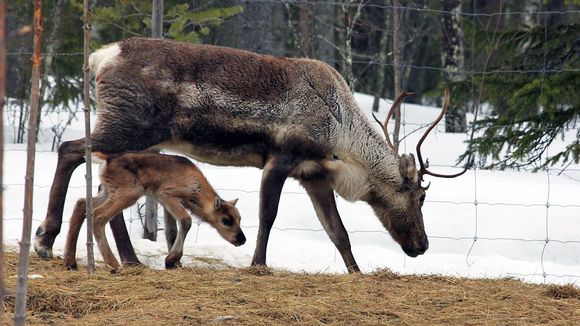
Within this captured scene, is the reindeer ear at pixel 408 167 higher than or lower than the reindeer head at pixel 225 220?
higher

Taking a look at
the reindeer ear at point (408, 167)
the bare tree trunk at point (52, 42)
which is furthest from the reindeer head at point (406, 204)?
the bare tree trunk at point (52, 42)

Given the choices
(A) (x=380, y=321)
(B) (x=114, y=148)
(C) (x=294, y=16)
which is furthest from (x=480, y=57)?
(A) (x=380, y=321)

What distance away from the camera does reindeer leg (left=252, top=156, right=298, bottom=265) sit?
7795 millimetres

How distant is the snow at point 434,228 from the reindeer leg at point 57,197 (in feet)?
2.65

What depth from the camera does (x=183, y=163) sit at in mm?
7418

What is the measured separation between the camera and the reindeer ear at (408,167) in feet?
27.0

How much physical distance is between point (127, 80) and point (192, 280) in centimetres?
182

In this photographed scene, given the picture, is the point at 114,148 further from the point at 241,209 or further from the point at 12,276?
the point at 241,209

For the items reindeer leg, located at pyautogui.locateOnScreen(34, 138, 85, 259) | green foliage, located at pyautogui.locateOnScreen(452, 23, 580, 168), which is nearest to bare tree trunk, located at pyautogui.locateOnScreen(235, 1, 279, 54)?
green foliage, located at pyautogui.locateOnScreen(452, 23, 580, 168)

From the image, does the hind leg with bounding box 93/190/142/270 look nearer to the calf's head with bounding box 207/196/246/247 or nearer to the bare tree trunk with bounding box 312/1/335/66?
the calf's head with bounding box 207/196/246/247

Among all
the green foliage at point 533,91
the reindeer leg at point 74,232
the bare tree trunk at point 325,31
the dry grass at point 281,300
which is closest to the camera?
the dry grass at point 281,300

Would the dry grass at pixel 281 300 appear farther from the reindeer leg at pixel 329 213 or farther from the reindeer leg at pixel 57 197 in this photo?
the reindeer leg at pixel 329 213

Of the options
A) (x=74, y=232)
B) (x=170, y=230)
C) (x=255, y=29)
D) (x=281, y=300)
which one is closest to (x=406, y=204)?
(x=170, y=230)

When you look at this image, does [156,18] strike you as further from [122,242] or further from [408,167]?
[408,167]
